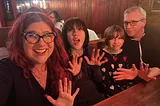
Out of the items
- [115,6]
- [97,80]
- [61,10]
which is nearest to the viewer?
[97,80]

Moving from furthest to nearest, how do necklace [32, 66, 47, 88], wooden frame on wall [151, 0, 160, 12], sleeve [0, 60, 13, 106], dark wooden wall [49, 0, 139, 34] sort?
dark wooden wall [49, 0, 139, 34] < wooden frame on wall [151, 0, 160, 12] < necklace [32, 66, 47, 88] < sleeve [0, 60, 13, 106]

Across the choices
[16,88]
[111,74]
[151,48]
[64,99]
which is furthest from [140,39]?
[16,88]

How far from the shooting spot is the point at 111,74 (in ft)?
4.88

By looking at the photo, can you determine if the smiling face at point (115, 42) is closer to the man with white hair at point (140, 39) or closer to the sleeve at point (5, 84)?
the man with white hair at point (140, 39)

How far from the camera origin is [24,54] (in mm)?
942

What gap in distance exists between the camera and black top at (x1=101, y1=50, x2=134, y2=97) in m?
1.48

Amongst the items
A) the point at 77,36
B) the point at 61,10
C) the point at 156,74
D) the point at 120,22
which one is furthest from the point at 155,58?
the point at 61,10

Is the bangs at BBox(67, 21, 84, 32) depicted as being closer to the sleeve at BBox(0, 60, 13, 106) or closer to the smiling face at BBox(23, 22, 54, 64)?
the smiling face at BBox(23, 22, 54, 64)

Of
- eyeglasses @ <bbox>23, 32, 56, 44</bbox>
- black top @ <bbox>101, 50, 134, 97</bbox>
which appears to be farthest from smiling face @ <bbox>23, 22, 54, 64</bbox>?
black top @ <bbox>101, 50, 134, 97</bbox>

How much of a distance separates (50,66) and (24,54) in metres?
0.22

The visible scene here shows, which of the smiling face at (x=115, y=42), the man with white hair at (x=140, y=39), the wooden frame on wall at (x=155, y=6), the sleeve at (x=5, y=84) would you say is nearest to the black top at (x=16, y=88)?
the sleeve at (x=5, y=84)

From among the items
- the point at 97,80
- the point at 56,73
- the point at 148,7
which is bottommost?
the point at 97,80

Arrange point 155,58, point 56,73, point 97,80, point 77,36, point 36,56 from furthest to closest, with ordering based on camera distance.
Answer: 1. point 155,58
2. point 97,80
3. point 77,36
4. point 56,73
5. point 36,56

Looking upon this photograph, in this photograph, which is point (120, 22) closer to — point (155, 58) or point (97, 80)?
point (155, 58)
